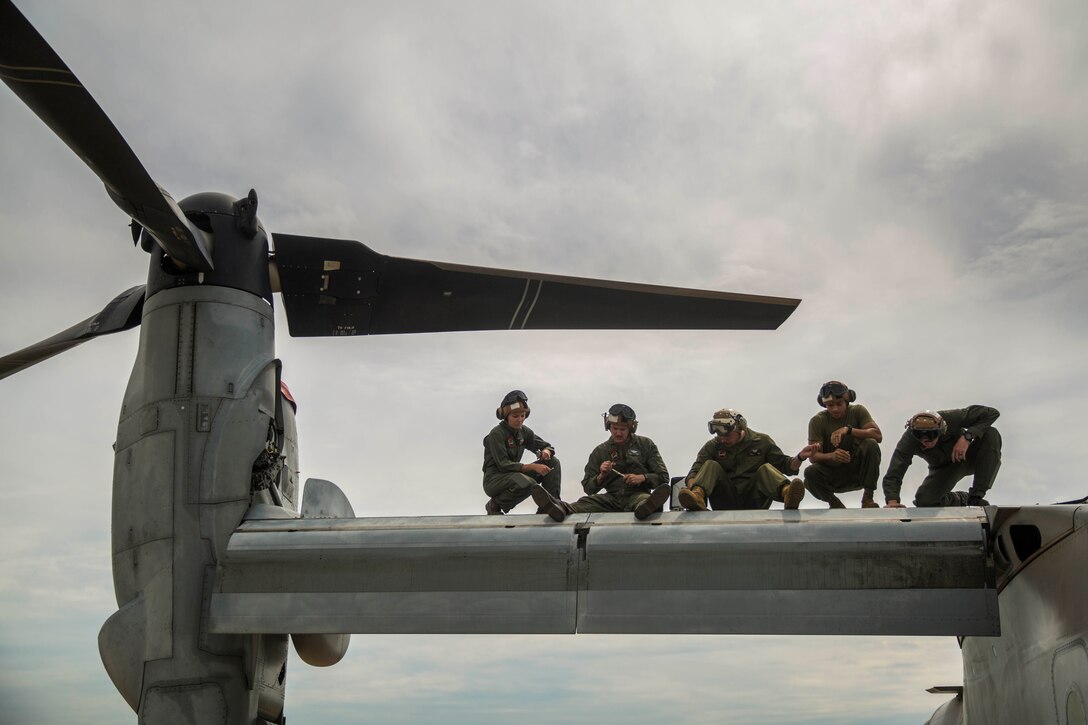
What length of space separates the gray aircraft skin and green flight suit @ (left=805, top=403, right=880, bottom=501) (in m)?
1.29

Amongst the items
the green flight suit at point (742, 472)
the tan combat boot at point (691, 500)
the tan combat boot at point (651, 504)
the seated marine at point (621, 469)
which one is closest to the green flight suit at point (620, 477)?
the seated marine at point (621, 469)

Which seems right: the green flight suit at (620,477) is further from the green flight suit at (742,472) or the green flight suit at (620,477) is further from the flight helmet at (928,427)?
the flight helmet at (928,427)

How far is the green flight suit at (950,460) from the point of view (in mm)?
10664

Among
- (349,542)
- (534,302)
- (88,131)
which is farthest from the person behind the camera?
(534,302)

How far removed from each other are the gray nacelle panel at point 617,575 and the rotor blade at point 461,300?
2.75 meters

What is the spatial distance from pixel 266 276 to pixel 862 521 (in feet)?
21.7

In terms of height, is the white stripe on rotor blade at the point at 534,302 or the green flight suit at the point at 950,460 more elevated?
the white stripe on rotor blade at the point at 534,302

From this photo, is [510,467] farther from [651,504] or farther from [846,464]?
[846,464]

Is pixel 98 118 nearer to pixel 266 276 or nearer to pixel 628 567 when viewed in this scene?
pixel 266 276

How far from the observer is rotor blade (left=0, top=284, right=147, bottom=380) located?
444 inches

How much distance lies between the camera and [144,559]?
955 centimetres

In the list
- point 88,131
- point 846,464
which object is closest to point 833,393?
point 846,464

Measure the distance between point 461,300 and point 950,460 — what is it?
5.64 metres

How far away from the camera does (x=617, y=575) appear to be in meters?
8.76
